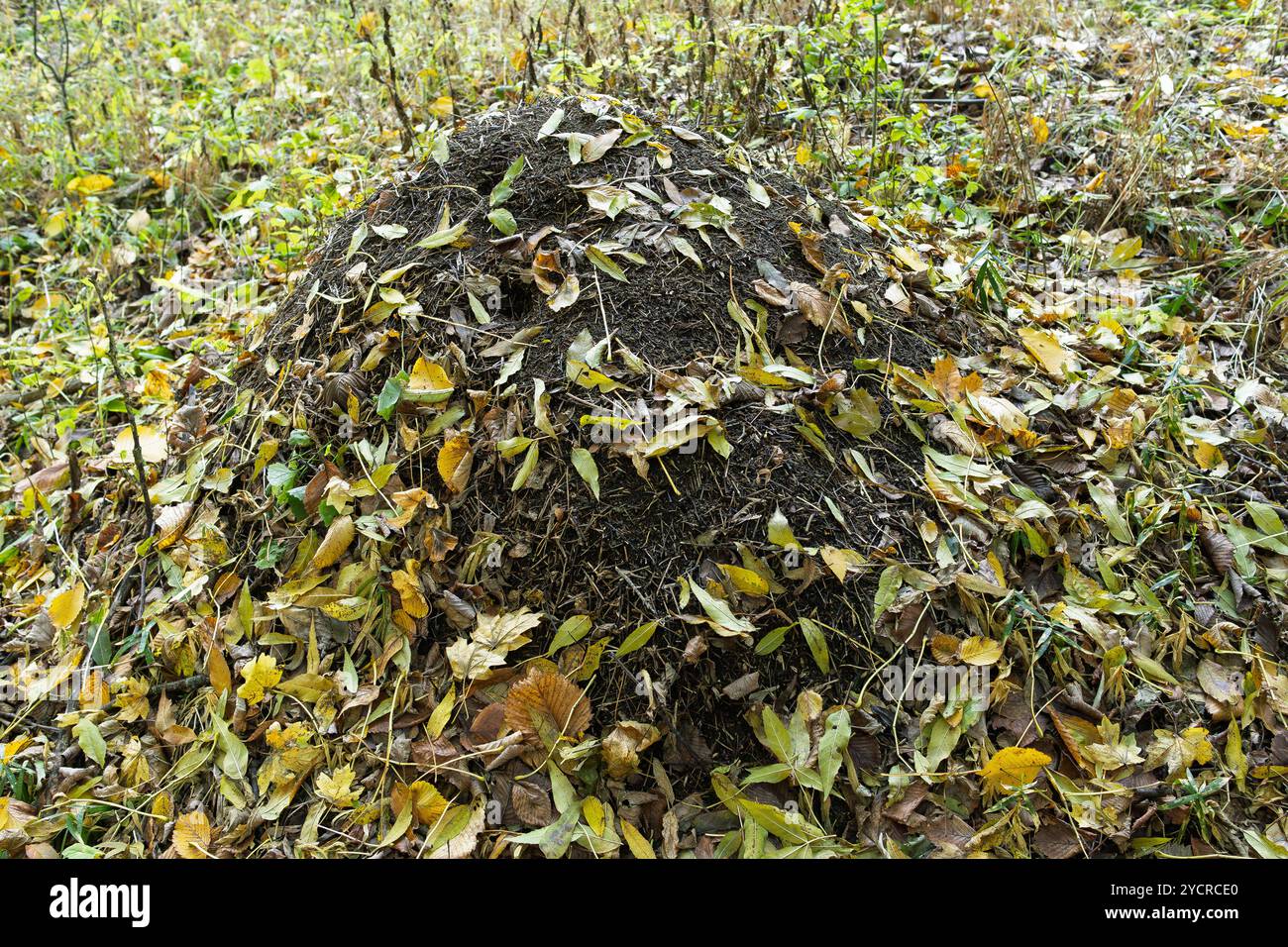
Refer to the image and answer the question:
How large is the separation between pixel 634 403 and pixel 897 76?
3.04m

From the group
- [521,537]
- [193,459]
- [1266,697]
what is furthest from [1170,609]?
[193,459]

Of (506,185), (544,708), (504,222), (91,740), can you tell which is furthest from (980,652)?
(91,740)

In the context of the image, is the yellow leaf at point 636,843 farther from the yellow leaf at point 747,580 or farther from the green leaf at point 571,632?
the yellow leaf at point 747,580

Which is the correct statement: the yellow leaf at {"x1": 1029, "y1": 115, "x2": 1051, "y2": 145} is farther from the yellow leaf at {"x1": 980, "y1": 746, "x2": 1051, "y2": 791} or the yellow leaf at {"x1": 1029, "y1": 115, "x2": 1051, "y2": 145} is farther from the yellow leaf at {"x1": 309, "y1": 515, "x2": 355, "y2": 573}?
the yellow leaf at {"x1": 309, "y1": 515, "x2": 355, "y2": 573}

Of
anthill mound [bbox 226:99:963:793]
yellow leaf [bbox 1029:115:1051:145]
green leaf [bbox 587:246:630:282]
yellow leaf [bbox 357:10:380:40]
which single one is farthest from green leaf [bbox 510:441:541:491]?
yellow leaf [bbox 357:10:380:40]

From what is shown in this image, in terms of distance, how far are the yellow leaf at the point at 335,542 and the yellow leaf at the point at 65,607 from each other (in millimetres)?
809

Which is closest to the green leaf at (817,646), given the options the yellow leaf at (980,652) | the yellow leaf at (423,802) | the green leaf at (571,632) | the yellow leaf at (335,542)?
the yellow leaf at (980,652)

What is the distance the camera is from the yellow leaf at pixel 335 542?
220 cm

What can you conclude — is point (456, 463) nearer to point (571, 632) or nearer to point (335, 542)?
point (335, 542)

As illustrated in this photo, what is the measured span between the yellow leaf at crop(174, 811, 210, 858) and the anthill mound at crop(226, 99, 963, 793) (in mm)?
506

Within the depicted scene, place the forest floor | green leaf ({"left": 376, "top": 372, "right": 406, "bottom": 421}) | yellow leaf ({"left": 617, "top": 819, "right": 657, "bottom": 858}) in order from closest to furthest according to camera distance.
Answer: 1. yellow leaf ({"left": 617, "top": 819, "right": 657, "bottom": 858})
2. the forest floor
3. green leaf ({"left": 376, "top": 372, "right": 406, "bottom": 421})

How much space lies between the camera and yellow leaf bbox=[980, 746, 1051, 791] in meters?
1.90

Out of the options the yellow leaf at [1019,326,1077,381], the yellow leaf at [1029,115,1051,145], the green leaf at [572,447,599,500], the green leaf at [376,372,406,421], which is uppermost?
the yellow leaf at [1029,115,1051,145]

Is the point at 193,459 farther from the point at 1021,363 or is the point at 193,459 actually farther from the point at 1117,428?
the point at 1117,428
